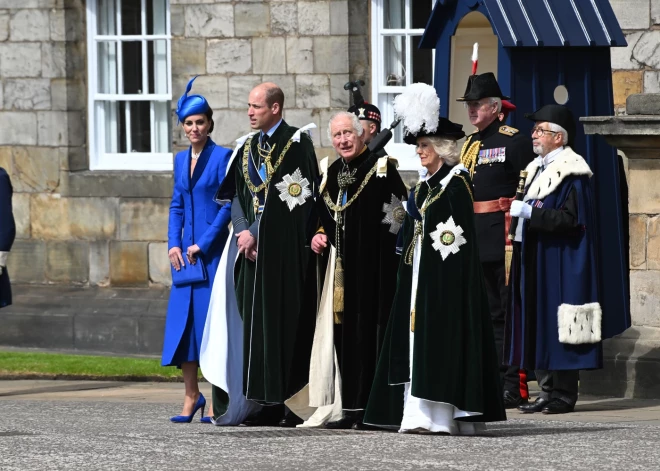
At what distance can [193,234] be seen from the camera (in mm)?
9609

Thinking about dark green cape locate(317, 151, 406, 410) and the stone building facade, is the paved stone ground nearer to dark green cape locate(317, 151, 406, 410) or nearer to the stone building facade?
dark green cape locate(317, 151, 406, 410)

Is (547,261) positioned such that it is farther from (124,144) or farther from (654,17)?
(124,144)

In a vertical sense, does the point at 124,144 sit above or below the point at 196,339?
above

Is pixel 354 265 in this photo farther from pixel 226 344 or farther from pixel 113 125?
pixel 113 125

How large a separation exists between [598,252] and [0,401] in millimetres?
3750

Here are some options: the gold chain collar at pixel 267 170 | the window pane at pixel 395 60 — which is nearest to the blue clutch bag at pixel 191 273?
the gold chain collar at pixel 267 170

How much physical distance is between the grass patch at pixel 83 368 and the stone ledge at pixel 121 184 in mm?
1795

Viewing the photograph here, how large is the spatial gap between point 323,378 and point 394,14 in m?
6.07

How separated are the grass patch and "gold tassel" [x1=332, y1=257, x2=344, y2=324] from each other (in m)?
3.53

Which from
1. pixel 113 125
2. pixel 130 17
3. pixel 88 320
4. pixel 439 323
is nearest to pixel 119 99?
pixel 113 125

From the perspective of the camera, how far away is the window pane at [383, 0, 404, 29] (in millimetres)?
14438

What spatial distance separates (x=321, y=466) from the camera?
→ 7215mm

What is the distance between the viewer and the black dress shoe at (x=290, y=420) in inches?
363

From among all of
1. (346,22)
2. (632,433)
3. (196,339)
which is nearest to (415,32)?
(346,22)
